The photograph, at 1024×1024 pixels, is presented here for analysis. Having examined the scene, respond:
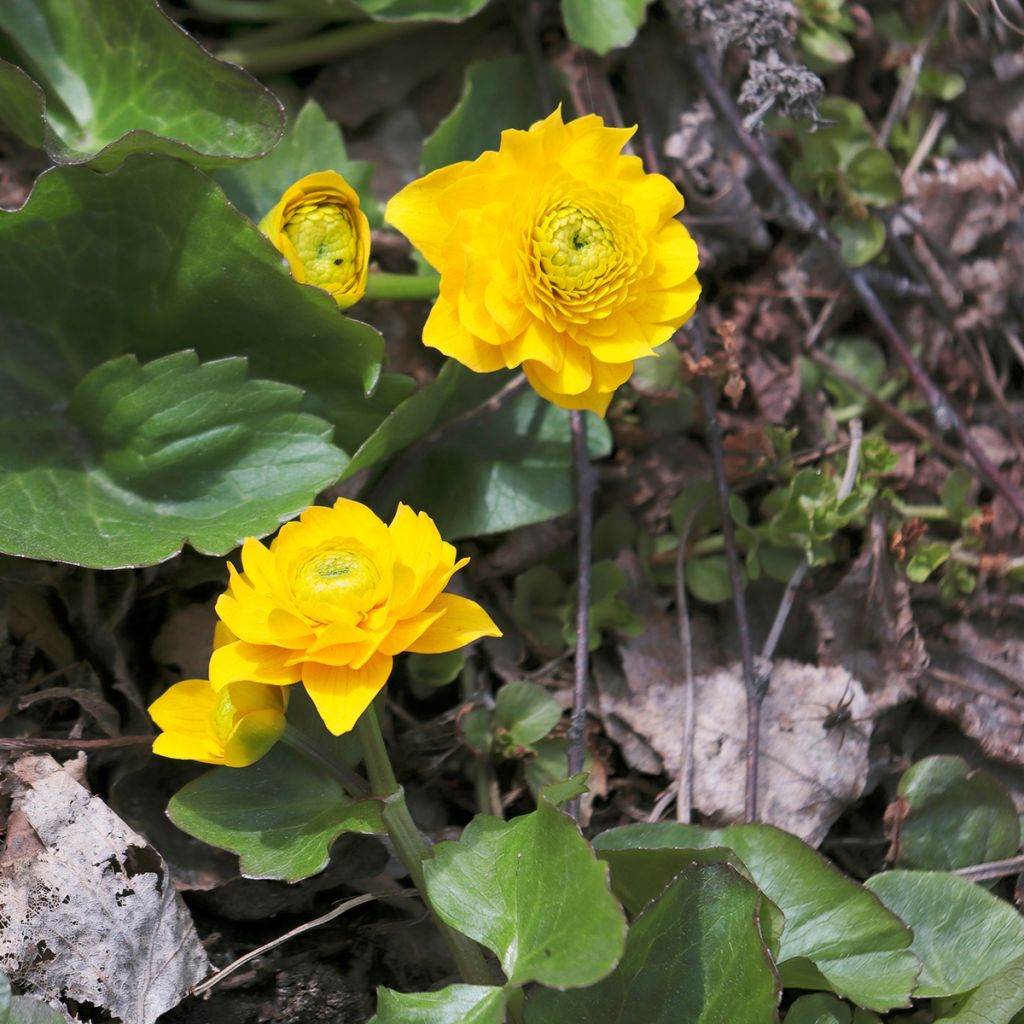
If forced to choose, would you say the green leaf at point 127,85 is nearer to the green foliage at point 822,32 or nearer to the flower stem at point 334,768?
the flower stem at point 334,768

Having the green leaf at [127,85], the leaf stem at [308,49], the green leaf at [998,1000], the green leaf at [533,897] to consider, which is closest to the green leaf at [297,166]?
the green leaf at [127,85]

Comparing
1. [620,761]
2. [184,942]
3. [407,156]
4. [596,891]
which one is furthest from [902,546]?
[184,942]

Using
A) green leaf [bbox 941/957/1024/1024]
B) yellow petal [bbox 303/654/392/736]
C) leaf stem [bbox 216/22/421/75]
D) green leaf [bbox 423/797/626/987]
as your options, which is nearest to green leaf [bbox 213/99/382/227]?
leaf stem [bbox 216/22/421/75]

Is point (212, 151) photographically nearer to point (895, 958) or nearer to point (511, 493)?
point (511, 493)

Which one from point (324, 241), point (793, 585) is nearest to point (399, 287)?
point (324, 241)

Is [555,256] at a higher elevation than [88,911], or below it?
higher

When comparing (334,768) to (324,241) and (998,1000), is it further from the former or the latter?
(998,1000)
